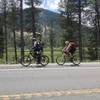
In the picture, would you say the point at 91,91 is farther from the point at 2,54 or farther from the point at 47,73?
the point at 2,54

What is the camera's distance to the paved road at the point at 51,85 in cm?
1183

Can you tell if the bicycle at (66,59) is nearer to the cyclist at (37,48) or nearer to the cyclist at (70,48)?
the cyclist at (70,48)

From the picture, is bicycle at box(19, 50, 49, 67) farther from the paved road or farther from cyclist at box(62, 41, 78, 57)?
the paved road

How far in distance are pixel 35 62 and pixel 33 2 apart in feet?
160

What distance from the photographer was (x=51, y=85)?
46.5 ft

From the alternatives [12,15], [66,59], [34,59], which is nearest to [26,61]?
[34,59]

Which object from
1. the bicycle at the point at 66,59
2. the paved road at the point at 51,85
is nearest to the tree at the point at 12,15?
the bicycle at the point at 66,59

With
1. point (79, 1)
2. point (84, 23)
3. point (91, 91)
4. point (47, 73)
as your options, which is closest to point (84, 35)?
point (84, 23)

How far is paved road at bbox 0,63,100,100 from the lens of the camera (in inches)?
466

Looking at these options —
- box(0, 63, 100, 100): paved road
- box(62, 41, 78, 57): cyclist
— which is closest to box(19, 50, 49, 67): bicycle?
box(62, 41, 78, 57): cyclist

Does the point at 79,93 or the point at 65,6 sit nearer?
the point at 79,93

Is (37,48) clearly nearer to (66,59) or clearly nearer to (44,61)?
(44,61)

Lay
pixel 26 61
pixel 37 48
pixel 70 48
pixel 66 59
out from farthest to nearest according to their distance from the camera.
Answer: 1. pixel 66 59
2. pixel 70 48
3. pixel 26 61
4. pixel 37 48

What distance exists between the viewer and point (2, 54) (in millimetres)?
78688
